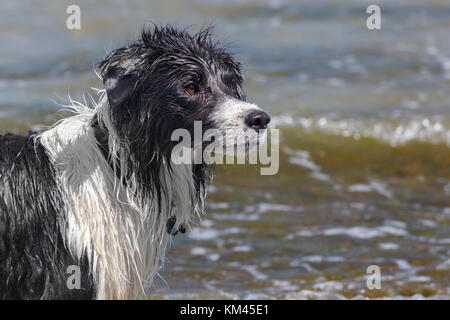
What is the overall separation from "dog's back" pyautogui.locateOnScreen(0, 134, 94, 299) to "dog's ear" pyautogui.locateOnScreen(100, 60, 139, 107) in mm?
558

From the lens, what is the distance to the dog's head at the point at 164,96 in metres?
4.39

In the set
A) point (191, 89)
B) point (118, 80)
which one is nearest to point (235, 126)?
point (191, 89)

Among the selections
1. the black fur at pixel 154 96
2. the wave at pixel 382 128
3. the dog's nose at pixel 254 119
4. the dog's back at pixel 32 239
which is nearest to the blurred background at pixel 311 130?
the wave at pixel 382 128

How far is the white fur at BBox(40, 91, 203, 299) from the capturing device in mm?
4461

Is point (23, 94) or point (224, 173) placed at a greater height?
point (23, 94)

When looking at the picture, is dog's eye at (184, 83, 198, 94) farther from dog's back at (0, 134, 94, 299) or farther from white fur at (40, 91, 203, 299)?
dog's back at (0, 134, 94, 299)

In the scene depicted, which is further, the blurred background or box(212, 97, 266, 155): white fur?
the blurred background

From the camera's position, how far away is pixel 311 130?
10.2 metres

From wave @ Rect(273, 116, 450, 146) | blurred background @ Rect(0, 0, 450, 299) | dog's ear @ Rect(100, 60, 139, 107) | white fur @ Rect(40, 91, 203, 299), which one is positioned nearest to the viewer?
dog's ear @ Rect(100, 60, 139, 107)

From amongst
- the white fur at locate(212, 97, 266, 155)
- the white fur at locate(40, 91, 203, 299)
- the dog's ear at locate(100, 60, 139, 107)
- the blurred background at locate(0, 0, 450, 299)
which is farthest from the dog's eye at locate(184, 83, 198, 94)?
the blurred background at locate(0, 0, 450, 299)
